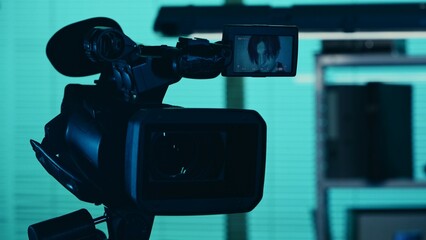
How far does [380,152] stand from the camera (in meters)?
2.58

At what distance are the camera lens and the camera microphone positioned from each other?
208mm

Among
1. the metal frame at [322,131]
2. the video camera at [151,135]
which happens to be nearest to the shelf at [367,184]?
the metal frame at [322,131]

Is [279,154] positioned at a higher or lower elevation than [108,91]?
lower

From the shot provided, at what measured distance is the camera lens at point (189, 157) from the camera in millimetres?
1178

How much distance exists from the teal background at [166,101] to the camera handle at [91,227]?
6.91 feet

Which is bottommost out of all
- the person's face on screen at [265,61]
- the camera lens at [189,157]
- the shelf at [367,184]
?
the shelf at [367,184]

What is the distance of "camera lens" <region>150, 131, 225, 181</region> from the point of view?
118cm

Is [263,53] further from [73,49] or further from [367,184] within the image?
[367,184]

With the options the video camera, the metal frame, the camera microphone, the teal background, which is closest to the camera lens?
the video camera

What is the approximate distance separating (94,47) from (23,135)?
94.9 inches

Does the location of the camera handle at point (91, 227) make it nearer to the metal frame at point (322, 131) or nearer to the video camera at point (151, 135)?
the video camera at point (151, 135)

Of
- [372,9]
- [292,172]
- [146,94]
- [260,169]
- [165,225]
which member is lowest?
[165,225]

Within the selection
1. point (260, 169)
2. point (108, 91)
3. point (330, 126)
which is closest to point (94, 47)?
point (108, 91)

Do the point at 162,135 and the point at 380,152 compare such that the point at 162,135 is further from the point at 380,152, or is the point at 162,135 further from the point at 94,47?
the point at 380,152
